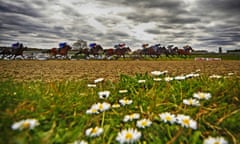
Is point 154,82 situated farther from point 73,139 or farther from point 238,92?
point 73,139

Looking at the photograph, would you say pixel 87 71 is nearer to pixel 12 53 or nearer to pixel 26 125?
pixel 26 125

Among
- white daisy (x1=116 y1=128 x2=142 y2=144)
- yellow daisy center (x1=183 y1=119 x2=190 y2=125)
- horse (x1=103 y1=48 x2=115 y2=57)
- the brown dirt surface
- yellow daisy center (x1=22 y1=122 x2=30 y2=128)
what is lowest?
the brown dirt surface

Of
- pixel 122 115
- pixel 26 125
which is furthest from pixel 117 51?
pixel 26 125

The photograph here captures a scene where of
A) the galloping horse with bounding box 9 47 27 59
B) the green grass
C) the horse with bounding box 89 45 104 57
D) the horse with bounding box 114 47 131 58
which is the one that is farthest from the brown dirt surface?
the horse with bounding box 114 47 131 58

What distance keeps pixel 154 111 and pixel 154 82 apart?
0.85 metres

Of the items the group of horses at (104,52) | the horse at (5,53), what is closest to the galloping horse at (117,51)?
the group of horses at (104,52)

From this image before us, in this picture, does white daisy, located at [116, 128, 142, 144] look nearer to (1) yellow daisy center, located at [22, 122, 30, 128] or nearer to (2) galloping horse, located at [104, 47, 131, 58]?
(1) yellow daisy center, located at [22, 122, 30, 128]

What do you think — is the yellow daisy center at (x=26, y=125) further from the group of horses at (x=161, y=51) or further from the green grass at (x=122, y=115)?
the group of horses at (x=161, y=51)

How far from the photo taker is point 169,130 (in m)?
1.42

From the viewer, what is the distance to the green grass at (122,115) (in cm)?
124

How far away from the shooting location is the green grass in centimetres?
124

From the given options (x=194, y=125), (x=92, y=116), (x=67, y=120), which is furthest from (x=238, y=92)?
(x=67, y=120)

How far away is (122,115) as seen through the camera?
1787mm

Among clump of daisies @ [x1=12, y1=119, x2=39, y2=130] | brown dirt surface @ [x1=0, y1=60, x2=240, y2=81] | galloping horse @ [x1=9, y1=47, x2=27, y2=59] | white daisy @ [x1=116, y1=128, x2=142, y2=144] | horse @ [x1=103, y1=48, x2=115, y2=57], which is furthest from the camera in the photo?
horse @ [x1=103, y1=48, x2=115, y2=57]
